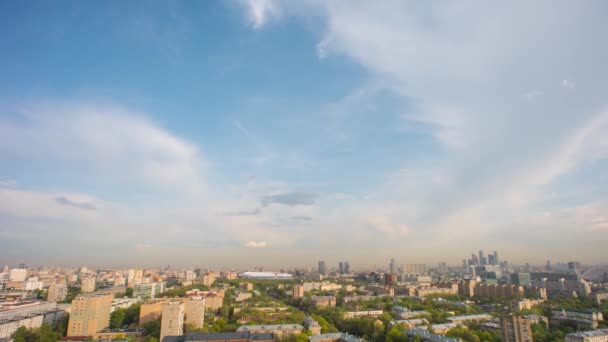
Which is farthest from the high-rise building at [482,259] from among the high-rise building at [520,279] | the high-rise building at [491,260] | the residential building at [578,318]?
the residential building at [578,318]

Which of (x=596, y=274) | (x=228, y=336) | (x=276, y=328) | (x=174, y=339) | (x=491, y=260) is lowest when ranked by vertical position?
(x=276, y=328)

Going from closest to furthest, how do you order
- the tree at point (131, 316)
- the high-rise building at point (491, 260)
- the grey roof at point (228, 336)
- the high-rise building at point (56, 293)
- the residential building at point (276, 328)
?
the grey roof at point (228, 336) → the residential building at point (276, 328) → the tree at point (131, 316) → the high-rise building at point (56, 293) → the high-rise building at point (491, 260)

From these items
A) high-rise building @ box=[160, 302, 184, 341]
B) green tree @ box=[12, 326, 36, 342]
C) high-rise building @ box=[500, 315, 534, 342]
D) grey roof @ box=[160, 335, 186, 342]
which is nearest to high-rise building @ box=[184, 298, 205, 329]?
high-rise building @ box=[160, 302, 184, 341]

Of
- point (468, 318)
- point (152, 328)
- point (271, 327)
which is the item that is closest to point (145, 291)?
point (152, 328)

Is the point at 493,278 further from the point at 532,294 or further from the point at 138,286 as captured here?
the point at 138,286

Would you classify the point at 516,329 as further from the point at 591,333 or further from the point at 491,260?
the point at 491,260

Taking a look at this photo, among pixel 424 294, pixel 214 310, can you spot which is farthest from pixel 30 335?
pixel 424 294

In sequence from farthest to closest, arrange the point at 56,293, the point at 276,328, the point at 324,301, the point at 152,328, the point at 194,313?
the point at 324,301
the point at 56,293
the point at 194,313
the point at 152,328
the point at 276,328

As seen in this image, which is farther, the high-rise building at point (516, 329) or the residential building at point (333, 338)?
the residential building at point (333, 338)

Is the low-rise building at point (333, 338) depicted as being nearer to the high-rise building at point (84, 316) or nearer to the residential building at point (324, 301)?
the high-rise building at point (84, 316)
